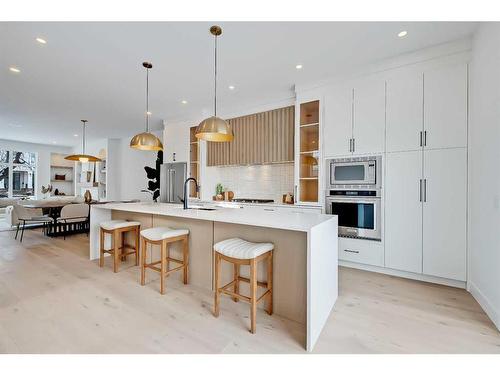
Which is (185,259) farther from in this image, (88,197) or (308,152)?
(88,197)

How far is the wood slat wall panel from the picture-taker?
13.3 ft

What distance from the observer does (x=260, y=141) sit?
4.34 m

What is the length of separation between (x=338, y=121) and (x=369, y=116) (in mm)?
401

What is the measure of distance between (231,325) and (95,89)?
4.15 metres

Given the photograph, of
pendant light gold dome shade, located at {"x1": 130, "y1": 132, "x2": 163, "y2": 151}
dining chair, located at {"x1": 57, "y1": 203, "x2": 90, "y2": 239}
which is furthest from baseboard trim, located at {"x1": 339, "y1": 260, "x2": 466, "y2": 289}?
dining chair, located at {"x1": 57, "y1": 203, "x2": 90, "y2": 239}

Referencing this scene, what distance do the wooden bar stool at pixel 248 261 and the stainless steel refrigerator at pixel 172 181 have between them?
355 centimetres

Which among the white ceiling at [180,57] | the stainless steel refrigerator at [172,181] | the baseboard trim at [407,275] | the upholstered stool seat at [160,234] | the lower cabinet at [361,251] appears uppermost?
the white ceiling at [180,57]

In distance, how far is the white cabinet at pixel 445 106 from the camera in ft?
8.40

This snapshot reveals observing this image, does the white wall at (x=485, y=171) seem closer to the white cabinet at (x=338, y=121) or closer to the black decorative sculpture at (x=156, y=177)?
the white cabinet at (x=338, y=121)

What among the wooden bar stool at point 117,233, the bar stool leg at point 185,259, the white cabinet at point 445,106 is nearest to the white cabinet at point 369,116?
the white cabinet at point 445,106

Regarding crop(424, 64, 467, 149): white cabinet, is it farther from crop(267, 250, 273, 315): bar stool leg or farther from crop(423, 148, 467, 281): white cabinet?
crop(267, 250, 273, 315): bar stool leg

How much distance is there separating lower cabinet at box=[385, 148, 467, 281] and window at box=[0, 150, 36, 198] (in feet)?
37.5
